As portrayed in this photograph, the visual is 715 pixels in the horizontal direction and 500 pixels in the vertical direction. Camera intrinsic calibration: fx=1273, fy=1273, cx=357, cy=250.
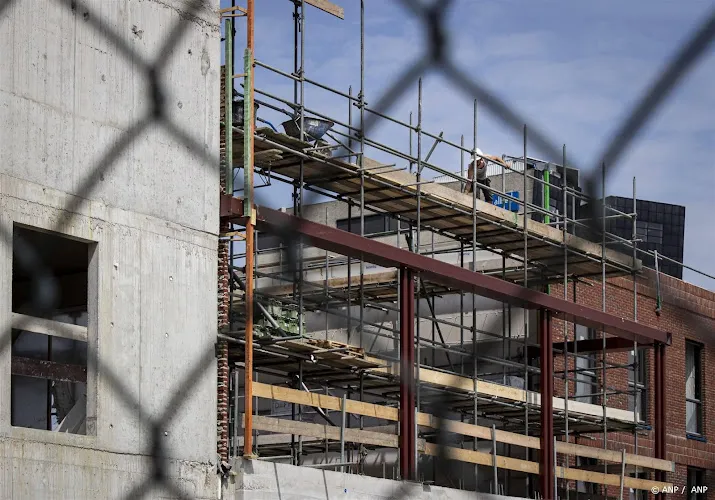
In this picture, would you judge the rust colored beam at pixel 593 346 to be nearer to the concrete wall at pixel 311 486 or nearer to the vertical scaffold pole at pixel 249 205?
the concrete wall at pixel 311 486

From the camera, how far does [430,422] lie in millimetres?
15391

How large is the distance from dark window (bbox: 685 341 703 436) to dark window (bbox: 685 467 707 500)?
0.69m

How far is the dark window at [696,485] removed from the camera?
22.4 meters

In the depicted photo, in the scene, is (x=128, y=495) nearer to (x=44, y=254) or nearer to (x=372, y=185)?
(x=44, y=254)

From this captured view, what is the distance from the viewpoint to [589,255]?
17.9 metres

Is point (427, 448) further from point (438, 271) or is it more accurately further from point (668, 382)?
point (668, 382)

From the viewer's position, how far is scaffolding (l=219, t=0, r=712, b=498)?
12.9 metres

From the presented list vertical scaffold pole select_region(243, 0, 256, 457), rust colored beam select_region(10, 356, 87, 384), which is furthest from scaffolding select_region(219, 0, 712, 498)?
rust colored beam select_region(10, 356, 87, 384)

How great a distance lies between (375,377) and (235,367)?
2.42m

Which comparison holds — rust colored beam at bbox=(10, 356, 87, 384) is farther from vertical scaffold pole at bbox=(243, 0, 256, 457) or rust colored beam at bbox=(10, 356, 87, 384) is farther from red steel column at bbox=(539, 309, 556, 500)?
red steel column at bbox=(539, 309, 556, 500)

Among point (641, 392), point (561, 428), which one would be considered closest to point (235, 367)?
point (561, 428)

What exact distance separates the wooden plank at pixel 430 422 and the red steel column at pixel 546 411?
17cm

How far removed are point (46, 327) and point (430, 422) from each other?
628cm

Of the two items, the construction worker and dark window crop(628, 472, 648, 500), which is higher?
the construction worker
